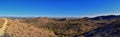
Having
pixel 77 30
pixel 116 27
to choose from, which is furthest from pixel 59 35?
pixel 116 27

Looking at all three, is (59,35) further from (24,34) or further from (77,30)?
(24,34)

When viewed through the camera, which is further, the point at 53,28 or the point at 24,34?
the point at 53,28

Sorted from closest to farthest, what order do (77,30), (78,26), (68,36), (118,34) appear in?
1. (118,34)
2. (68,36)
3. (77,30)
4. (78,26)

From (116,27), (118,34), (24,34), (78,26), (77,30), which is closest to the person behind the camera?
(118,34)

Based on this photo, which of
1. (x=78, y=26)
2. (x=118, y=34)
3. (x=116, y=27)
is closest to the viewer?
(x=118, y=34)

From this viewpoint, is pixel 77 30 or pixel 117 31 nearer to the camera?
pixel 117 31

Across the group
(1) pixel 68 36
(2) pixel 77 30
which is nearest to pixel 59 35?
(1) pixel 68 36

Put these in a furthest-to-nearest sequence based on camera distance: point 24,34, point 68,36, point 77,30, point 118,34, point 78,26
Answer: point 78,26, point 77,30, point 68,36, point 24,34, point 118,34

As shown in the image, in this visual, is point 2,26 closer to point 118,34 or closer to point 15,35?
point 15,35
